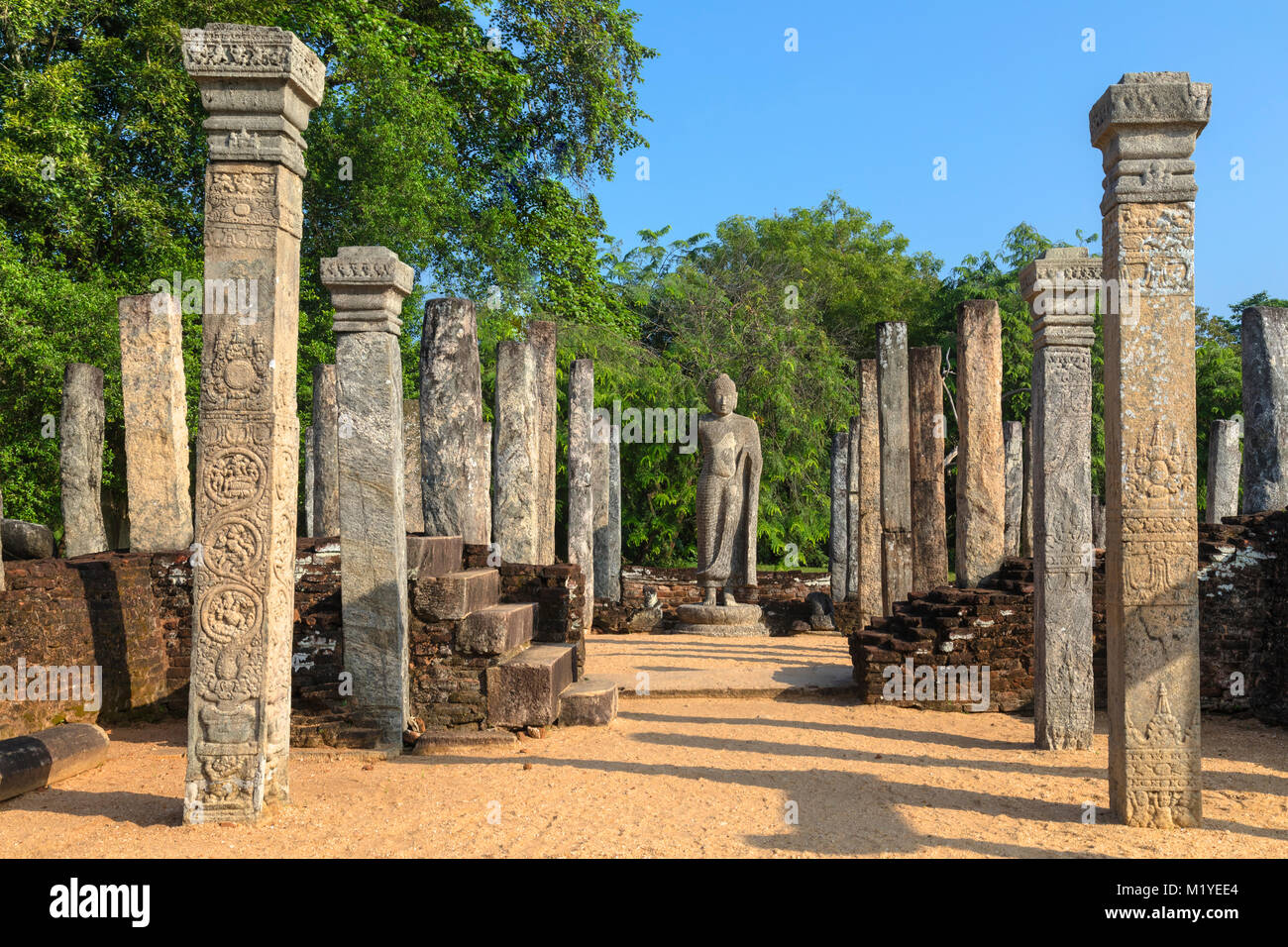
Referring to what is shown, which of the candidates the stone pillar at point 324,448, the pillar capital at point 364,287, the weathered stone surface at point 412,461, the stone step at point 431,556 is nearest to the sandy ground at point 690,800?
the stone step at point 431,556

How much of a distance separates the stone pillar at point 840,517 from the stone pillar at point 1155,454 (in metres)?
10.4

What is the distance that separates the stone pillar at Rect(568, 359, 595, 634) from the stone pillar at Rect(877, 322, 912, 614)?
15.3ft

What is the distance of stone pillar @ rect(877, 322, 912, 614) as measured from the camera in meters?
10.5

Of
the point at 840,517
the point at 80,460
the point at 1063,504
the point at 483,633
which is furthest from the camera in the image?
the point at 840,517

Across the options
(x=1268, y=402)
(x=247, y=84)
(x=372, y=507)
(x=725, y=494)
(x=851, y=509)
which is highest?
(x=247, y=84)

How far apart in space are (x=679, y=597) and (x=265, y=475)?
1122cm

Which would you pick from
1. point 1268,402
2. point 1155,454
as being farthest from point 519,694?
point 1268,402

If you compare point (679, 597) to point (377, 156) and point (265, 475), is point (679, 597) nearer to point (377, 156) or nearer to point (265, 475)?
point (377, 156)

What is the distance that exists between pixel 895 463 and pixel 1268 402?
12.2 feet

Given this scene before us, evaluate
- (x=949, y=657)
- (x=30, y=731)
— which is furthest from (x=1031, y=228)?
(x=30, y=731)

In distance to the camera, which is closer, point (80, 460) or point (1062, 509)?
point (1062, 509)

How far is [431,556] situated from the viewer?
779 cm

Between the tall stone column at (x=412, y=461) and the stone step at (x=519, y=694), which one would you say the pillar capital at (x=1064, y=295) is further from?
the tall stone column at (x=412, y=461)

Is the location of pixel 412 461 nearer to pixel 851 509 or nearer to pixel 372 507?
pixel 372 507
